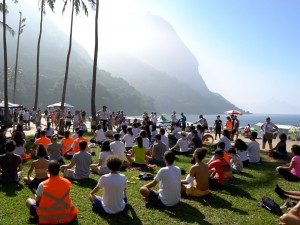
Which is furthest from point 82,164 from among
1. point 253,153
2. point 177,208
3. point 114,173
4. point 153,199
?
point 253,153

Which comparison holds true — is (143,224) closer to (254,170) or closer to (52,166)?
(52,166)

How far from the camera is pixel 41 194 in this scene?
6254mm

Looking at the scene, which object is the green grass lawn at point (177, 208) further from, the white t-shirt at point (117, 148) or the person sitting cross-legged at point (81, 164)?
the white t-shirt at point (117, 148)

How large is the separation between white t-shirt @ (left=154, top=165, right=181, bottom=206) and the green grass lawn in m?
0.22

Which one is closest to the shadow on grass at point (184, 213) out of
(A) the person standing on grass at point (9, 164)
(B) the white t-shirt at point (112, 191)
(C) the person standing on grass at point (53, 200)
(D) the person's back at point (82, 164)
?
(B) the white t-shirt at point (112, 191)

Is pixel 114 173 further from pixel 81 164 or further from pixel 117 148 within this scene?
Result: pixel 117 148

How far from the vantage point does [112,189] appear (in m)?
7.02

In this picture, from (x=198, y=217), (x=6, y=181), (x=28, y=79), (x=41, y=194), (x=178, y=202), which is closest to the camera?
(x=41, y=194)

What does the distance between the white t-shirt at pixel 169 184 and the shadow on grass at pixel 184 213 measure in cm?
16

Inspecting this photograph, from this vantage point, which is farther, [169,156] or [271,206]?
[271,206]

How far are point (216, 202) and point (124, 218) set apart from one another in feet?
8.76

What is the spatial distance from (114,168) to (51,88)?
138926mm

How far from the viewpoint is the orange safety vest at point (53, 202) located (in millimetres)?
6223

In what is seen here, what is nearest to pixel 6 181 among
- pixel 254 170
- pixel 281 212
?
pixel 281 212
